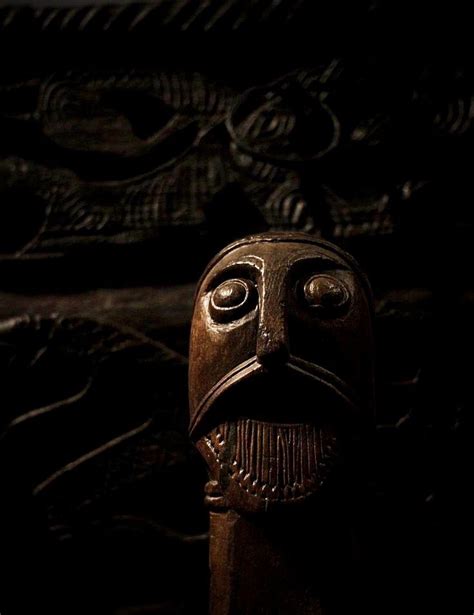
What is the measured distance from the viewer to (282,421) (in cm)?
54

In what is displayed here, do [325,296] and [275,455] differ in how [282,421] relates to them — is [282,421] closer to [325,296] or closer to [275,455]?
[275,455]

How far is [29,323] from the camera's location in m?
0.91

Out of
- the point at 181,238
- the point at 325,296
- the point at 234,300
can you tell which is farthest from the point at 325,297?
the point at 181,238

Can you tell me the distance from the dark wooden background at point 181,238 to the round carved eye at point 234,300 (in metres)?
0.33

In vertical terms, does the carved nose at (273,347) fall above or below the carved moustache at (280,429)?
above

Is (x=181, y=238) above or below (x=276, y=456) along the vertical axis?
above

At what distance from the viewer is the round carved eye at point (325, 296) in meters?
0.56

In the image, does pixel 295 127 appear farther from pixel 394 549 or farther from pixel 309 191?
pixel 394 549

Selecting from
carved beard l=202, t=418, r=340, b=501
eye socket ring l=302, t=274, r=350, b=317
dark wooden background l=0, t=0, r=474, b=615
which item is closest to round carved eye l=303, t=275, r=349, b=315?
eye socket ring l=302, t=274, r=350, b=317

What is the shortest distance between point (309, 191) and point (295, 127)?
0.14 metres

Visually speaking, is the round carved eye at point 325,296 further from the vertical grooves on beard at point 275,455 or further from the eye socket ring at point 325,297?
the vertical grooves on beard at point 275,455

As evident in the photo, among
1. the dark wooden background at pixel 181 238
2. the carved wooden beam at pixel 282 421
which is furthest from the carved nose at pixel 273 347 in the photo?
the dark wooden background at pixel 181 238

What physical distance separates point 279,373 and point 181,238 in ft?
1.71

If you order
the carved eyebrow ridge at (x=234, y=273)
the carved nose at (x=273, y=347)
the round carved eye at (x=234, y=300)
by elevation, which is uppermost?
the carved eyebrow ridge at (x=234, y=273)
